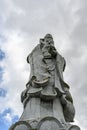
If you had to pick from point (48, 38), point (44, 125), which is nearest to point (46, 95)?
point (44, 125)

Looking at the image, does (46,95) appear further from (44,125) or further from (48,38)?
(48,38)

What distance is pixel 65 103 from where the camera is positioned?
12.3 metres

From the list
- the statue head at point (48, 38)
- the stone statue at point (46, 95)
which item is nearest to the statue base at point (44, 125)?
the stone statue at point (46, 95)

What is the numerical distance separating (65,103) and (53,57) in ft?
7.64

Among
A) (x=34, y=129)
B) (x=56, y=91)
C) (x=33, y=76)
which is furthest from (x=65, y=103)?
(x=34, y=129)

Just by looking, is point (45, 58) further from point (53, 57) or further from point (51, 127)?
point (51, 127)

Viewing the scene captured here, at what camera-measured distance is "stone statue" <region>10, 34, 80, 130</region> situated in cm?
1040

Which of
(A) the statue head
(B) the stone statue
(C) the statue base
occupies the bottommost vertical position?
(C) the statue base

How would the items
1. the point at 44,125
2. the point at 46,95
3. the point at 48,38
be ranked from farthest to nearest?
1. the point at 48,38
2. the point at 46,95
3. the point at 44,125

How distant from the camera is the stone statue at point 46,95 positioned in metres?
10.4

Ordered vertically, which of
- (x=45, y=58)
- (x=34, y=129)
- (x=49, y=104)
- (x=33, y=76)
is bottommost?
(x=34, y=129)

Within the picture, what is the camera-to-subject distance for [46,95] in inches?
465

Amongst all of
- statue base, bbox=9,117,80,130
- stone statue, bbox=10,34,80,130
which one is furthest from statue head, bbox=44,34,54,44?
statue base, bbox=9,117,80,130

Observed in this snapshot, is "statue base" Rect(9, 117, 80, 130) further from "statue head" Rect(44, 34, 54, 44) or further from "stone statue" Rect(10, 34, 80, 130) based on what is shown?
"statue head" Rect(44, 34, 54, 44)
